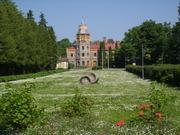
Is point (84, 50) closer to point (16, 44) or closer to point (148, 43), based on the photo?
point (148, 43)

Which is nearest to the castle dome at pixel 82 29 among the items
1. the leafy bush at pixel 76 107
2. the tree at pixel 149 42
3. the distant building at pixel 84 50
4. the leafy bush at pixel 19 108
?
the distant building at pixel 84 50

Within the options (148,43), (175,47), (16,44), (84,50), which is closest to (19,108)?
(16,44)

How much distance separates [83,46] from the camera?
162 meters

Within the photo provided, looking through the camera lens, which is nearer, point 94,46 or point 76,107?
point 76,107

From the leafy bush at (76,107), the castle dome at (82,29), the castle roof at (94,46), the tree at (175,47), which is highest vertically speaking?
the castle dome at (82,29)

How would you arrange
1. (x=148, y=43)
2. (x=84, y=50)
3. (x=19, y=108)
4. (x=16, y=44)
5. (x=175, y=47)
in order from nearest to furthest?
(x=19, y=108) < (x=16, y=44) < (x=175, y=47) < (x=148, y=43) < (x=84, y=50)

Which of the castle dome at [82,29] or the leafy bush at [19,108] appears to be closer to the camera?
the leafy bush at [19,108]

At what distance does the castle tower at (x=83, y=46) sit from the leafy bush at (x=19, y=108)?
148932mm

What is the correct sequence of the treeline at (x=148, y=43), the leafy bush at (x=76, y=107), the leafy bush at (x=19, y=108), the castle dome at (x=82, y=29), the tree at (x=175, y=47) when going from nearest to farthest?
the leafy bush at (x=19, y=108) → the leafy bush at (x=76, y=107) → the tree at (x=175, y=47) → the treeline at (x=148, y=43) → the castle dome at (x=82, y=29)

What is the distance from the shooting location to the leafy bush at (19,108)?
9.88m

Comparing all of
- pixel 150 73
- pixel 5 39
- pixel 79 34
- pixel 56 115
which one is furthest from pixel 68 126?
pixel 79 34

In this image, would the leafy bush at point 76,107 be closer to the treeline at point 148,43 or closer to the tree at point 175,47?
the tree at point 175,47

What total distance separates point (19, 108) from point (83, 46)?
15232 centimetres

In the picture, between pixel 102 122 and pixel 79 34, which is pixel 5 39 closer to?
pixel 102 122
